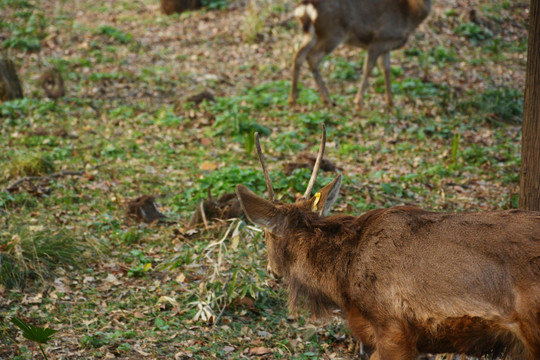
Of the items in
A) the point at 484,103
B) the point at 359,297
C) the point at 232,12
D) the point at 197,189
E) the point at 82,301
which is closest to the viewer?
the point at 359,297

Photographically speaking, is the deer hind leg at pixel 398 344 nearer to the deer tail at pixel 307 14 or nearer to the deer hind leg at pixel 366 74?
the deer hind leg at pixel 366 74

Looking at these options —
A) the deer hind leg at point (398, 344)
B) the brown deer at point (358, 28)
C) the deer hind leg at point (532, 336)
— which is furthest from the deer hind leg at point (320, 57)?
the deer hind leg at point (532, 336)

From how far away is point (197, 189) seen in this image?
772 centimetres

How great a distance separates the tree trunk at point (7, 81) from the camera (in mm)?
10484

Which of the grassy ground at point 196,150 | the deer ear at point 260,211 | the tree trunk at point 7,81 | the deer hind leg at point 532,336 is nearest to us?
the deer hind leg at point 532,336

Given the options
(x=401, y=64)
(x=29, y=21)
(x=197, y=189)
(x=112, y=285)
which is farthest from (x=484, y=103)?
(x=29, y=21)

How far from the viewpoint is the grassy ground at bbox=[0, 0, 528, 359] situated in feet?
17.7

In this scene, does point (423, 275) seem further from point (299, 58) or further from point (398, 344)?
point (299, 58)

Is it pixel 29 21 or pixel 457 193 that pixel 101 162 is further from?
pixel 29 21

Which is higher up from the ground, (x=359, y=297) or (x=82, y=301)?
(x=359, y=297)

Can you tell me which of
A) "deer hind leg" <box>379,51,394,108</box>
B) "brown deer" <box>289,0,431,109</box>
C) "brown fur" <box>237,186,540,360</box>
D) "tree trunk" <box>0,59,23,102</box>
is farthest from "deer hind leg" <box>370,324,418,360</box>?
"tree trunk" <box>0,59,23,102</box>

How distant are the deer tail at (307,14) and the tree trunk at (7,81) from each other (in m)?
5.35

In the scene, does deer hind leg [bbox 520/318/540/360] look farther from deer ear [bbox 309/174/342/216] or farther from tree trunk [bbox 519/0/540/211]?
tree trunk [bbox 519/0/540/211]

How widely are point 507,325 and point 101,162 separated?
661 centimetres
